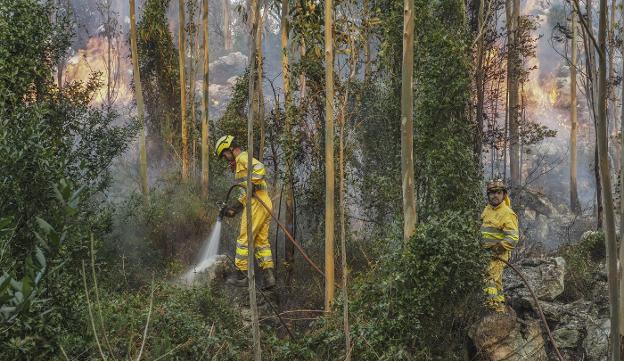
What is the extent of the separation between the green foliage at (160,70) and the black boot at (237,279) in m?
11.7

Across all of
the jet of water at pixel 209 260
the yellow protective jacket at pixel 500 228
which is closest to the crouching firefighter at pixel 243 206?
the jet of water at pixel 209 260

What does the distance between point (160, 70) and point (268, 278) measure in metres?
15.0

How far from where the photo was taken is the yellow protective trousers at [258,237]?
8539 millimetres

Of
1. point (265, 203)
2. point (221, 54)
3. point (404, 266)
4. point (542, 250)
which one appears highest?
point (221, 54)

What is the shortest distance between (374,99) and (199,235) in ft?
19.3

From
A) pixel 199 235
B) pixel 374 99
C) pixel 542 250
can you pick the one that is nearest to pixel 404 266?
pixel 199 235

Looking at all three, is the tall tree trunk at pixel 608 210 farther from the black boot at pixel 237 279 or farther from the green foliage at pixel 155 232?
the green foliage at pixel 155 232

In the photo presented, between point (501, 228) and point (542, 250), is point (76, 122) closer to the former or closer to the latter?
point (501, 228)

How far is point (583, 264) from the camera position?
39.7ft

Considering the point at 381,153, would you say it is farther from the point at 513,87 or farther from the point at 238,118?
the point at 513,87

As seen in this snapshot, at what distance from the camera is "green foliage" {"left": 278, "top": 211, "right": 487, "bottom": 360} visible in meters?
6.77

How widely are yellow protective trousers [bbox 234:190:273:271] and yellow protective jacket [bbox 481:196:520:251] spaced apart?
2.91 metres

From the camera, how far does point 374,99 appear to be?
55.3 ft

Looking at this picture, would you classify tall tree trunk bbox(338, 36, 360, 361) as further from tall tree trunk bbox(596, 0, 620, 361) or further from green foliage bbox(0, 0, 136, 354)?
tall tree trunk bbox(596, 0, 620, 361)
